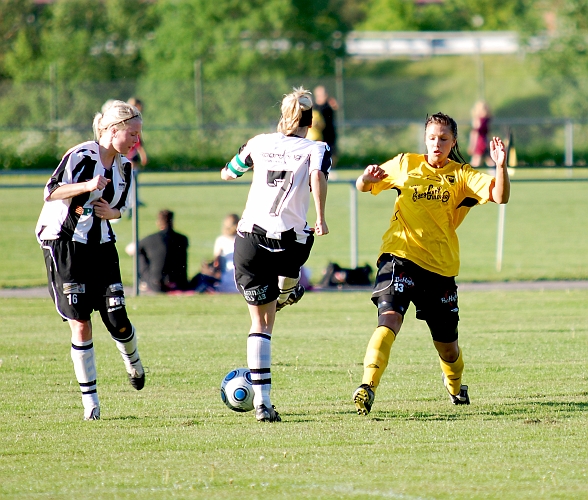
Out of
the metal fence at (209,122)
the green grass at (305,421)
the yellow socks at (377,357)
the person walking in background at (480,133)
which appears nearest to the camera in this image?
the green grass at (305,421)

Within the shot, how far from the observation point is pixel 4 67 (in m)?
43.9

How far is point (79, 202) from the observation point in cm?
610

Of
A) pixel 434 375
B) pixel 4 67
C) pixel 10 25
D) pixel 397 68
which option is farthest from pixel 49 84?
pixel 434 375

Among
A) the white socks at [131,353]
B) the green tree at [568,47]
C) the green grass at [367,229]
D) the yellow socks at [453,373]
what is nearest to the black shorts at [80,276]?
the white socks at [131,353]

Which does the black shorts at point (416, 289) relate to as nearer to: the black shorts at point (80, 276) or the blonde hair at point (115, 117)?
the black shorts at point (80, 276)

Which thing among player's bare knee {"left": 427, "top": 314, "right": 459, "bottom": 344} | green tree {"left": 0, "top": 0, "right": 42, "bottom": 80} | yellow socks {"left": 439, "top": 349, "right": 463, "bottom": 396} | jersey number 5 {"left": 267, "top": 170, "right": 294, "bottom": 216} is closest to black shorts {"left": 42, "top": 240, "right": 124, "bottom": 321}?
jersey number 5 {"left": 267, "top": 170, "right": 294, "bottom": 216}

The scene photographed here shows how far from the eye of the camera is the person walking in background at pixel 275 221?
611 cm

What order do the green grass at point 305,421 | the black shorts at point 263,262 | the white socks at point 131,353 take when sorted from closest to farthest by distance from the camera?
the green grass at point 305,421 < the black shorts at point 263,262 < the white socks at point 131,353

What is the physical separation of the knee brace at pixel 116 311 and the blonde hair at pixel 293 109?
4.59ft

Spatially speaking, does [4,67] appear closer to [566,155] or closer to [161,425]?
[566,155]

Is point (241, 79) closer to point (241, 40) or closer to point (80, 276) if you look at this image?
point (241, 40)

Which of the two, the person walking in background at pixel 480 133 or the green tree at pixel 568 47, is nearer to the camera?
the person walking in background at pixel 480 133

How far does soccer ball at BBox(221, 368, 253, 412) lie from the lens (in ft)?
20.4

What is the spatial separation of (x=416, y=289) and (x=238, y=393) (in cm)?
Result: 125
